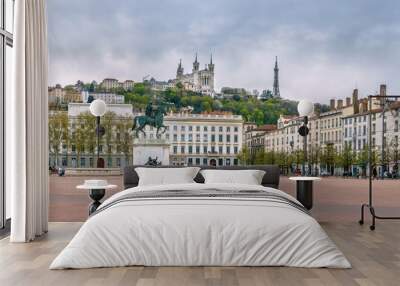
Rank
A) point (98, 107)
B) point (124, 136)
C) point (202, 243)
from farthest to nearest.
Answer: point (124, 136) → point (98, 107) → point (202, 243)

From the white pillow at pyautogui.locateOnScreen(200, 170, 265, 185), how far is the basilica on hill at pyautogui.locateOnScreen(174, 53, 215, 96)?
2.77 metres

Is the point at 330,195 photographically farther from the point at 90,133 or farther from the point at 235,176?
the point at 90,133

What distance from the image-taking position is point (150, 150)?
30.5 feet

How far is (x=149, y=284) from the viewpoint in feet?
11.7

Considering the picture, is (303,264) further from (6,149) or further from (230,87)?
(230,87)

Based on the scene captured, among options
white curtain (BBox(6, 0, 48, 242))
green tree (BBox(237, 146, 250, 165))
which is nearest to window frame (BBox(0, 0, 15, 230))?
white curtain (BBox(6, 0, 48, 242))

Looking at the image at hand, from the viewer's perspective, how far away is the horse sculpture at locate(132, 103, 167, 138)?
9.14 metres

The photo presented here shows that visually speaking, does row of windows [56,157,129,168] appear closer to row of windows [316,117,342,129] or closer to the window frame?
the window frame

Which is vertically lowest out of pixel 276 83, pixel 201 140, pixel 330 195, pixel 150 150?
pixel 330 195

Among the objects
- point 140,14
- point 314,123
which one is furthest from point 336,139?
point 140,14

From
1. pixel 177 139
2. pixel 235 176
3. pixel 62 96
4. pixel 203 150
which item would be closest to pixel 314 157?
pixel 203 150

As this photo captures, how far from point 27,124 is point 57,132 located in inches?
166

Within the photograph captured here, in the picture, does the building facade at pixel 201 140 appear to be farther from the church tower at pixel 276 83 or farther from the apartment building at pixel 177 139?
the church tower at pixel 276 83

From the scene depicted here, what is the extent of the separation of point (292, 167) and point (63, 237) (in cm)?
474
